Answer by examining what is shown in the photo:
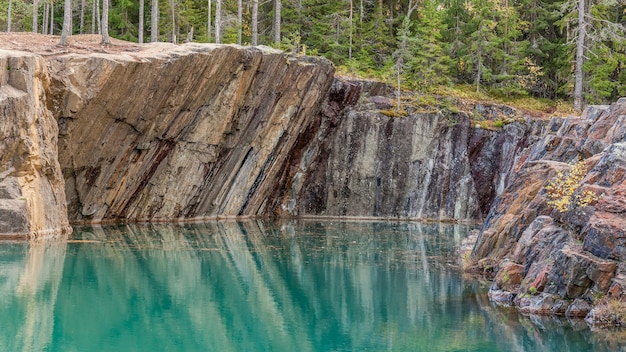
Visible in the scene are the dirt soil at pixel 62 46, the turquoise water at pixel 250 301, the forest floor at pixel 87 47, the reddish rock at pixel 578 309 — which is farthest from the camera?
the forest floor at pixel 87 47

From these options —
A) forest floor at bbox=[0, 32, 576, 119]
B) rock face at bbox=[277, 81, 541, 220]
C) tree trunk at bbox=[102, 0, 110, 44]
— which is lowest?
rock face at bbox=[277, 81, 541, 220]

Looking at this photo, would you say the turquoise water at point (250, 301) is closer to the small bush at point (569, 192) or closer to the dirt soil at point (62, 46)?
the small bush at point (569, 192)

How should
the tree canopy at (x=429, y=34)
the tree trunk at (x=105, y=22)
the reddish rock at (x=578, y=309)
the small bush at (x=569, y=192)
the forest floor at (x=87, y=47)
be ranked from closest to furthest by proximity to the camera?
the reddish rock at (x=578, y=309) → the small bush at (x=569, y=192) → the forest floor at (x=87, y=47) → the tree trunk at (x=105, y=22) → the tree canopy at (x=429, y=34)

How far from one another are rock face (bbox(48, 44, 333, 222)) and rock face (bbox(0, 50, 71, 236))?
2300 millimetres

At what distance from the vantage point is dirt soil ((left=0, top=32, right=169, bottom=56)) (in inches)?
1342

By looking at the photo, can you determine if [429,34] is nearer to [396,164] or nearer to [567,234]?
[396,164]

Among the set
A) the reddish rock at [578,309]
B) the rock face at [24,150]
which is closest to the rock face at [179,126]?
the rock face at [24,150]

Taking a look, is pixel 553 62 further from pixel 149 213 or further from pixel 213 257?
pixel 213 257

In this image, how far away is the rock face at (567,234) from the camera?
17.7m

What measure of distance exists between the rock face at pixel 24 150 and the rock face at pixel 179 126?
7.55 ft

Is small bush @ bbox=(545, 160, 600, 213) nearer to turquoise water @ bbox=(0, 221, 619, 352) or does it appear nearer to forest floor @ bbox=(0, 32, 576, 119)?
turquoise water @ bbox=(0, 221, 619, 352)

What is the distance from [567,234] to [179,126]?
25487 millimetres

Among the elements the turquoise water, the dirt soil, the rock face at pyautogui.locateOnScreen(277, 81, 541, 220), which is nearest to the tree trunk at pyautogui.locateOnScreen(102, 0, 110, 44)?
the dirt soil

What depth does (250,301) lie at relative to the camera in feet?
66.3
